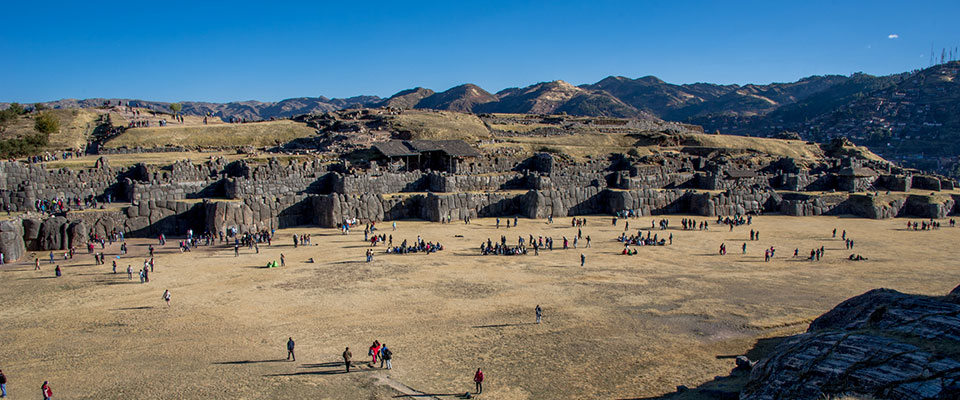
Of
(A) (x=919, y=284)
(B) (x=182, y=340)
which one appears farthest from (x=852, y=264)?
(B) (x=182, y=340)

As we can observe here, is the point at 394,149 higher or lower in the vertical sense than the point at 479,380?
higher

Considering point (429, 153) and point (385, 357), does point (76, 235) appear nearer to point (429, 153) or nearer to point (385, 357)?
point (385, 357)

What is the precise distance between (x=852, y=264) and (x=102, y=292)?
122ft

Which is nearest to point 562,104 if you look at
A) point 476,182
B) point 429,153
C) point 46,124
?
point 429,153

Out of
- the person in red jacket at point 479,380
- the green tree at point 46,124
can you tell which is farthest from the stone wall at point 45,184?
the person in red jacket at point 479,380

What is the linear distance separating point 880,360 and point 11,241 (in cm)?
3675

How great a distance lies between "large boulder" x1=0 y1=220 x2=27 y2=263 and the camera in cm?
2816

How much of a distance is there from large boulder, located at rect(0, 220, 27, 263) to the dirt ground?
1.45 meters

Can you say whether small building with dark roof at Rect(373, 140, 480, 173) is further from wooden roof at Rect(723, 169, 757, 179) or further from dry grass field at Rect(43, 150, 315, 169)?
wooden roof at Rect(723, 169, 757, 179)

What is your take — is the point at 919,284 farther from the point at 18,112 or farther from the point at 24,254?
the point at 18,112

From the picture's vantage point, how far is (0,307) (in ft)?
69.5

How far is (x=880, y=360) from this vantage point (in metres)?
9.30

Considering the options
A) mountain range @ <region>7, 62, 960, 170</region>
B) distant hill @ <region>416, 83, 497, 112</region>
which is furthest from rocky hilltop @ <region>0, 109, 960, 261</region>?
distant hill @ <region>416, 83, 497, 112</region>

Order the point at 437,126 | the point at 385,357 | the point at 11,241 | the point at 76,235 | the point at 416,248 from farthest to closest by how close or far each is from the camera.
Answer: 1. the point at 437,126
2. the point at 416,248
3. the point at 76,235
4. the point at 11,241
5. the point at 385,357
